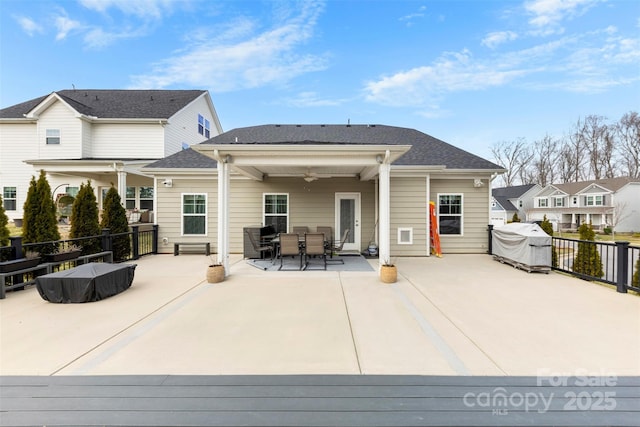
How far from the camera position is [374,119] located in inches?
555

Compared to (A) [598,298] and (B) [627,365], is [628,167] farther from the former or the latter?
(B) [627,365]

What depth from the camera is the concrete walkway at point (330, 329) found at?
8.75 ft

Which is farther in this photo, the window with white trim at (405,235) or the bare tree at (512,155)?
the bare tree at (512,155)

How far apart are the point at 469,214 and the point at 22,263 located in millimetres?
11564

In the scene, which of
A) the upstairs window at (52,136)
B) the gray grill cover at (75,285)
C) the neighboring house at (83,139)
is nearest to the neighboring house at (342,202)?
the gray grill cover at (75,285)

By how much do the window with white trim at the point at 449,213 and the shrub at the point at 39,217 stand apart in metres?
10.7

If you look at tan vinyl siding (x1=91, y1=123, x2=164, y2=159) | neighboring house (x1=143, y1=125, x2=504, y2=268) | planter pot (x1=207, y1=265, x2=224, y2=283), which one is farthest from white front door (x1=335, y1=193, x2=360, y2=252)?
tan vinyl siding (x1=91, y1=123, x2=164, y2=159)

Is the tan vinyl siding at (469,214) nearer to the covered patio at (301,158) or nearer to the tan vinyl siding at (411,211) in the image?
the tan vinyl siding at (411,211)

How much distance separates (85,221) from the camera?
23.3ft

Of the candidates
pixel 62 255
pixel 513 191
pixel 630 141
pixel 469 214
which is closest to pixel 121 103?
pixel 62 255

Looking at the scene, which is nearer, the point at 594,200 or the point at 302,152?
the point at 302,152

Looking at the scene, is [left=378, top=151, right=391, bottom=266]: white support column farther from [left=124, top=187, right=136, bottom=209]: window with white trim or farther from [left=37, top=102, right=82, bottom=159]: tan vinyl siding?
[left=37, top=102, right=82, bottom=159]: tan vinyl siding

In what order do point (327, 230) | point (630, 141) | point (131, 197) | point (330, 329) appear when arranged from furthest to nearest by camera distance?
point (630, 141) < point (131, 197) < point (327, 230) < point (330, 329)

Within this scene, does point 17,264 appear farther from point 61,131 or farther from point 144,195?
point 61,131
